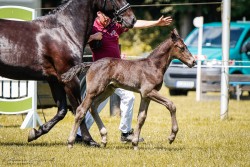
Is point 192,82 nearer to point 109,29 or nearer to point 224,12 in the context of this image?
point 224,12

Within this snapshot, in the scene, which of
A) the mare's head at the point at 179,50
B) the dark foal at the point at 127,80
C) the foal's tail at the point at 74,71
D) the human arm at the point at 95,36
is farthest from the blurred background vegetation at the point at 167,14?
the foal's tail at the point at 74,71

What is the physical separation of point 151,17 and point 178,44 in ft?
80.7

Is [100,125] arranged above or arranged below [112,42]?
below

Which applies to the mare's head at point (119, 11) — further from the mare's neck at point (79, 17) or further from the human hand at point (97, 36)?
the human hand at point (97, 36)

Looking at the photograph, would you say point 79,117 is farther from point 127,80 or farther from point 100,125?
point 127,80

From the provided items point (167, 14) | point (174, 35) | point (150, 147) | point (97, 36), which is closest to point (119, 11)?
point (97, 36)

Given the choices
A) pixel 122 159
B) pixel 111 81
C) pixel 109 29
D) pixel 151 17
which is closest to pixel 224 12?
pixel 109 29

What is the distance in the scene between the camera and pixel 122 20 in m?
10.7

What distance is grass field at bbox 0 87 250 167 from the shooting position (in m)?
9.29

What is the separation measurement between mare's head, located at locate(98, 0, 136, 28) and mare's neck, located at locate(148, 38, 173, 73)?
56cm

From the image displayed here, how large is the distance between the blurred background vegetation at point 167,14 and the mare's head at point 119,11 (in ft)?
63.6

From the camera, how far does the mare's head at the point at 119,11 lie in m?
10.7

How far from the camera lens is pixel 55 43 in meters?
10.6

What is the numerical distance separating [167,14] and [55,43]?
23883 mm
